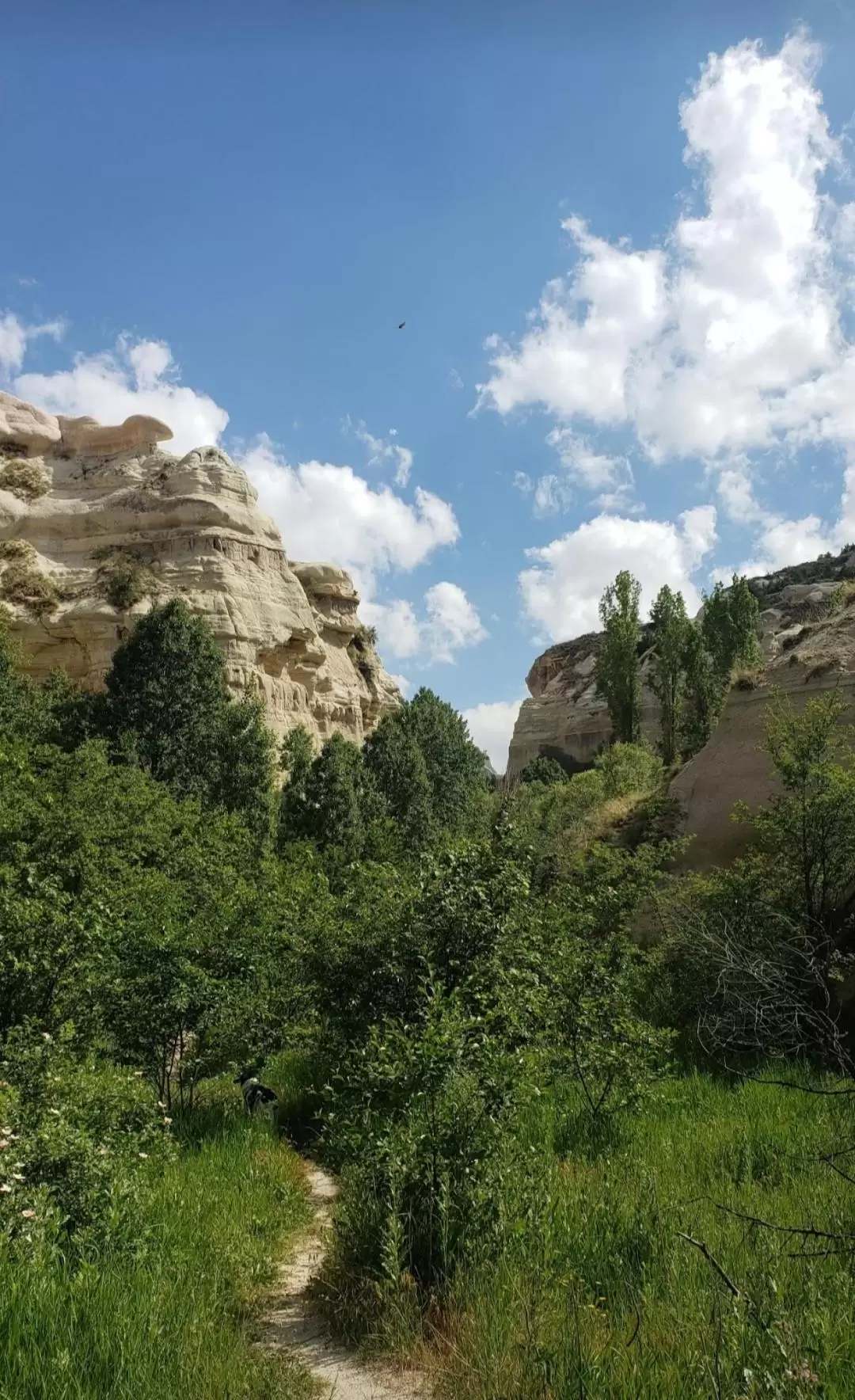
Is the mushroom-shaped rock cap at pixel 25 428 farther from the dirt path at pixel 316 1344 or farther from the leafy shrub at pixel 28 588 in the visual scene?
the dirt path at pixel 316 1344

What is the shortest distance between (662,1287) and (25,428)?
60411 millimetres

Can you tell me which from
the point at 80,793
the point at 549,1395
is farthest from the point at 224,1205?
the point at 80,793

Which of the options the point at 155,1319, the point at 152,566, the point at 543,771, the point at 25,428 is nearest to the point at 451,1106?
the point at 155,1319

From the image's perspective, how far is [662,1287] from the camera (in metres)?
4.38

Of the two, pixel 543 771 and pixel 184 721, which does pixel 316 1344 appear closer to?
pixel 184 721

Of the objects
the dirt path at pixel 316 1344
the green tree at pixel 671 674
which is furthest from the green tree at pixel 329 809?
the dirt path at pixel 316 1344

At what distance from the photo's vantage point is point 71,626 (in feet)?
137

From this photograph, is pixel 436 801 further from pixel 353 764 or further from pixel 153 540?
pixel 153 540

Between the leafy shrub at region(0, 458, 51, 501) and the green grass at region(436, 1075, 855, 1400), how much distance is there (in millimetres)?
52884

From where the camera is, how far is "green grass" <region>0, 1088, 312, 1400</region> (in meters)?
3.25

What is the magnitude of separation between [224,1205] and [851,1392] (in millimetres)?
5101

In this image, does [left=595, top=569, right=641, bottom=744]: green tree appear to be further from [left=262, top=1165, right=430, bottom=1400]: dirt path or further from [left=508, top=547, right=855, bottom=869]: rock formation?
[left=262, top=1165, right=430, bottom=1400]: dirt path

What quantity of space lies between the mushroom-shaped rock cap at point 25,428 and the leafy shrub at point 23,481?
10.1 ft

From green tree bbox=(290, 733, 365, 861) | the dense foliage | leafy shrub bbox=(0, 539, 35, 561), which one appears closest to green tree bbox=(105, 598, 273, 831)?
green tree bbox=(290, 733, 365, 861)
